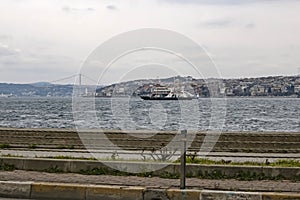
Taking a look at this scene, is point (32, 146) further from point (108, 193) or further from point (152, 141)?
point (108, 193)

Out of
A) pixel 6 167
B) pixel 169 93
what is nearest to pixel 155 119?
pixel 169 93

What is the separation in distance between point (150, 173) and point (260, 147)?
24.5ft

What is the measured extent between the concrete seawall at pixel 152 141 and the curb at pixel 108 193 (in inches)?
297

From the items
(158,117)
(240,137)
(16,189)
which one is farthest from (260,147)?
(158,117)

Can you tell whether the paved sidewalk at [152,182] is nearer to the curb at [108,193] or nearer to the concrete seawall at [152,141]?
the curb at [108,193]

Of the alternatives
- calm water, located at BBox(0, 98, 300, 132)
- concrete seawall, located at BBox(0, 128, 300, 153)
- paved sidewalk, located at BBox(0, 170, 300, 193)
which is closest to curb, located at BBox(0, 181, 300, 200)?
paved sidewalk, located at BBox(0, 170, 300, 193)

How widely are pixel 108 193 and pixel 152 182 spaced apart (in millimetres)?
1269

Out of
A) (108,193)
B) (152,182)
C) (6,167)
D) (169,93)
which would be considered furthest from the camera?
(169,93)

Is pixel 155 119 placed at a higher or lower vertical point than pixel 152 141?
higher

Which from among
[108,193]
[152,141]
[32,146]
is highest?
[152,141]

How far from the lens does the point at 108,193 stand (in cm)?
1045

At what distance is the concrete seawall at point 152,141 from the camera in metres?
18.7

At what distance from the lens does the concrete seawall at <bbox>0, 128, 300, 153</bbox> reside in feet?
61.3

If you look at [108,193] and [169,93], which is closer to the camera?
[108,193]
